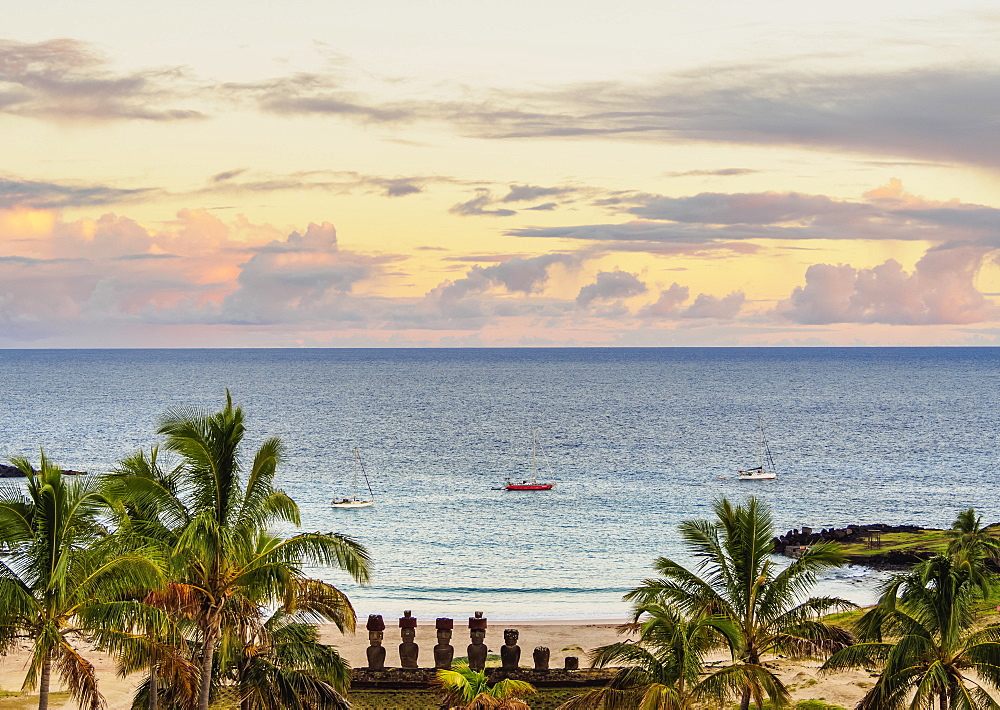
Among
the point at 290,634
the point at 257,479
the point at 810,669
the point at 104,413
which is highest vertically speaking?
the point at 104,413

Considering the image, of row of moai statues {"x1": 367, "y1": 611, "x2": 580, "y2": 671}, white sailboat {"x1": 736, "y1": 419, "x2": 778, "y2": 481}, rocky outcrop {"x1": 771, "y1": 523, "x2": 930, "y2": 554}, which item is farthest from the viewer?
white sailboat {"x1": 736, "y1": 419, "x2": 778, "y2": 481}

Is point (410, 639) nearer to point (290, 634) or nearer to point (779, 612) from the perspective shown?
point (290, 634)

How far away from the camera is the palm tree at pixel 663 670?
2517 centimetres

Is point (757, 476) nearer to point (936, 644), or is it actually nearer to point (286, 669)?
point (936, 644)

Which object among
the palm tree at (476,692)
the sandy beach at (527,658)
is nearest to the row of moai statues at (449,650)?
the sandy beach at (527,658)

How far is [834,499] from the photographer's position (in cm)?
9788

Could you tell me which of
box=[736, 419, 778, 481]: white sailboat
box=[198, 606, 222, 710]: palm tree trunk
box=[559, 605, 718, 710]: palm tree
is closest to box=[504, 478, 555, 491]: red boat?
box=[736, 419, 778, 481]: white sailboat

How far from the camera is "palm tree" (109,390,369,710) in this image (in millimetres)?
24547

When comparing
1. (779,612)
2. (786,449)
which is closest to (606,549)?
(779,612)

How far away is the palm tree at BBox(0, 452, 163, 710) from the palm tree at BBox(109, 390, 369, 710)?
1.37 meters

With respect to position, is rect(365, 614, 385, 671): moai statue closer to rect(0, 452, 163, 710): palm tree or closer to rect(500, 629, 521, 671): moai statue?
rect(500, 629, 521, 671): moai statue

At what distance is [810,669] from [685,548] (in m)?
33.4

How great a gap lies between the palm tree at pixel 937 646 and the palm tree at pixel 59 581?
1681cm

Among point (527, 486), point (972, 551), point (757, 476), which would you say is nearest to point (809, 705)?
point (972, 551)
